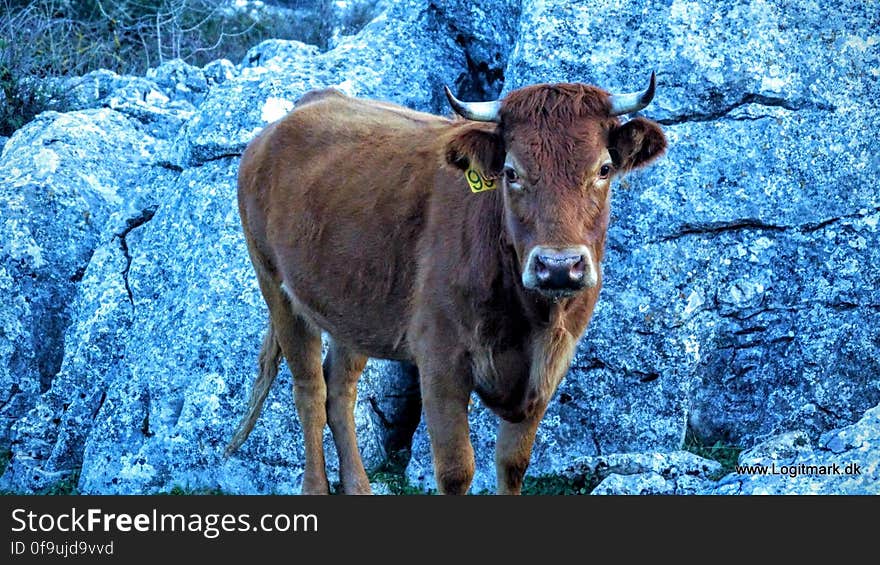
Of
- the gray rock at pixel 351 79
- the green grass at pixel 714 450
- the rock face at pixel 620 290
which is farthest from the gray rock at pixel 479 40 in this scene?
the green grass at pixel 714 450

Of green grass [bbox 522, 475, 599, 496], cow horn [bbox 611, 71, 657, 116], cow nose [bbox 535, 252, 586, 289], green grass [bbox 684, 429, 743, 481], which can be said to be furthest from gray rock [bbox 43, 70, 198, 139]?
cow nose [bbox 535, 252, 586, 289]

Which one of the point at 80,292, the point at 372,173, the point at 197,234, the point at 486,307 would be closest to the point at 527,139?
the point at 486,307

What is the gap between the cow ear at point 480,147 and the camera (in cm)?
677

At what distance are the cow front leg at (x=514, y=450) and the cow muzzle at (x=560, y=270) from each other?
1.48 meters

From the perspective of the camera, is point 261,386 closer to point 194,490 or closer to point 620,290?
point 194,490

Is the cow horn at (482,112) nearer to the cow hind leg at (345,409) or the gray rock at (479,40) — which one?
the cow hind leg at (345,409)

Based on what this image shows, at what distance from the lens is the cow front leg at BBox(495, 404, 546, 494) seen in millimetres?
7605

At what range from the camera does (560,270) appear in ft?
20.1

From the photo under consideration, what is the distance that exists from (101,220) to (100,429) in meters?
1.98

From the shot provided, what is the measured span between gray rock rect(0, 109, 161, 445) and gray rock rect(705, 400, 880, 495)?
17.7 ft

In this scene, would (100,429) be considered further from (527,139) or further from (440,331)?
(527,139)

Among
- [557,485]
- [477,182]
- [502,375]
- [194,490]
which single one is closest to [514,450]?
[502,375]

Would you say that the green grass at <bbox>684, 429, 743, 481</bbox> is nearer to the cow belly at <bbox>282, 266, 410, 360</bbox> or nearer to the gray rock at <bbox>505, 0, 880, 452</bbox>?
the gray rock at <bbox>505, 0, 880, 452</bbox>

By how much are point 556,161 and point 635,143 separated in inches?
21.0
